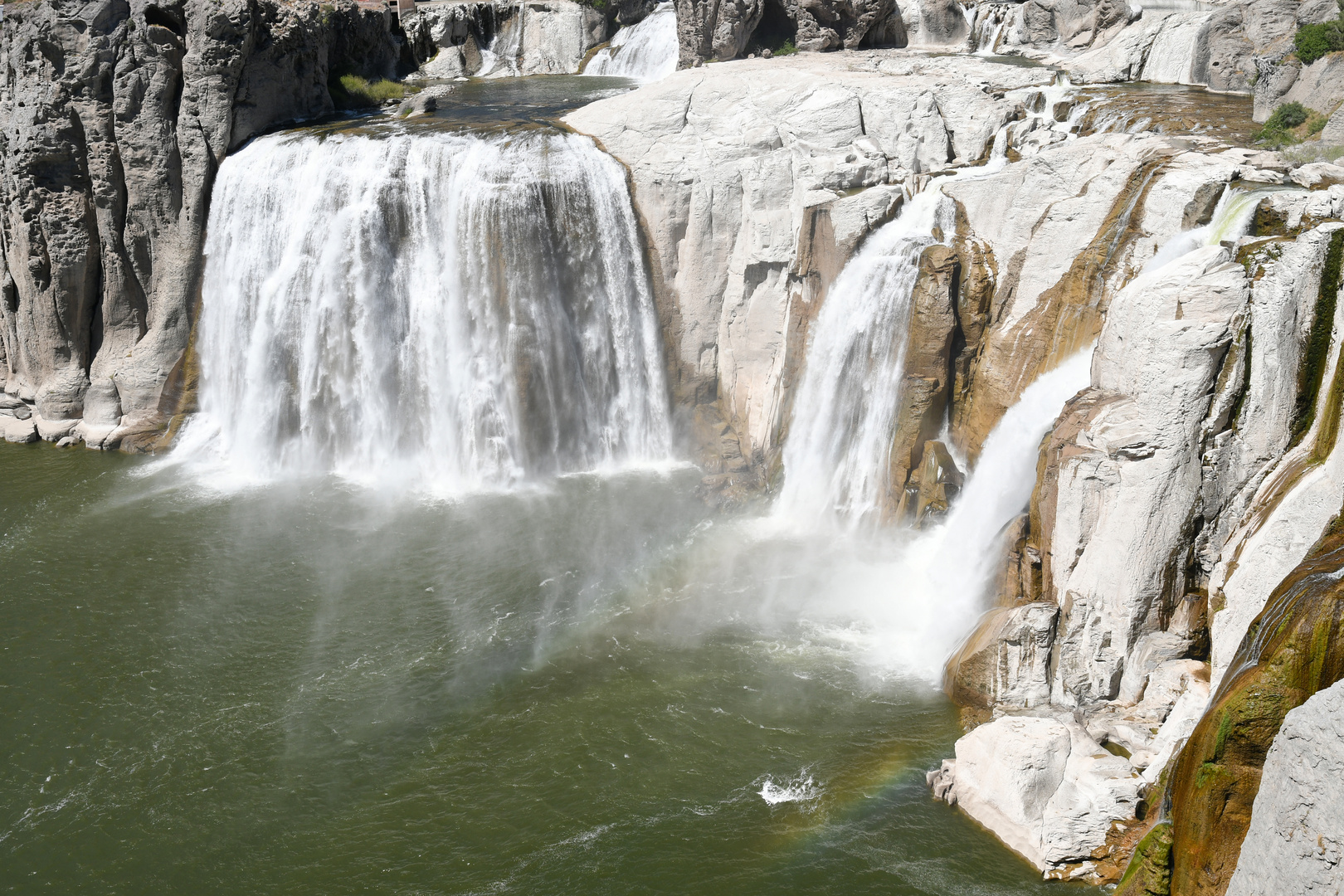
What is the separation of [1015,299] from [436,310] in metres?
13.7

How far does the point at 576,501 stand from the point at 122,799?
11.4 metres

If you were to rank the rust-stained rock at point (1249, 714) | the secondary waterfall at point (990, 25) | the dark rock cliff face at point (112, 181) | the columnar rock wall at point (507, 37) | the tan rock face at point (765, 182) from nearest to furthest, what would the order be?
the rust-stained rock at point (1249, 714) → the tan rock face at point (765, 182) → the dark rock cliff face at point (112, 181) → the secondary waterfall at point (990, 25) → the columnar rock wall at point (507, 37)

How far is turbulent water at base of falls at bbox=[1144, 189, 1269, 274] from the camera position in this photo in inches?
576

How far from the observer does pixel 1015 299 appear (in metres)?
19.0

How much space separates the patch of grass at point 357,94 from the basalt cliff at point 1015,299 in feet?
5.40

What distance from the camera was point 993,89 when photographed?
23453 millimetres

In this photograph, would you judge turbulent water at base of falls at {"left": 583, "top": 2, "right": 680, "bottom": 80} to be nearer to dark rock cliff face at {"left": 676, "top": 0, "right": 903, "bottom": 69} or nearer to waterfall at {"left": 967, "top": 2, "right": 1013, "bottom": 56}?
dark rock cliff face at {"left": 676, "top": 0, "right": 903, "bottom": 69}

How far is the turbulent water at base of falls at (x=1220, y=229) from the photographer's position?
14.6 metres

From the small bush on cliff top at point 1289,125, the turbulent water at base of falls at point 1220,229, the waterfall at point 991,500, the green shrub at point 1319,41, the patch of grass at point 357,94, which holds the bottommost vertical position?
the waterfall at point 991,500

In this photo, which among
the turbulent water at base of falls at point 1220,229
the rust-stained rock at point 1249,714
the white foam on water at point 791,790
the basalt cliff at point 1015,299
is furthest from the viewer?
the turbulent water at base of falls at point 1220,229

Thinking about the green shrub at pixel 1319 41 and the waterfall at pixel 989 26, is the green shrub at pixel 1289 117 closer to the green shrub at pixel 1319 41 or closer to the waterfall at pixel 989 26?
the green shrub at pixel 1319 41

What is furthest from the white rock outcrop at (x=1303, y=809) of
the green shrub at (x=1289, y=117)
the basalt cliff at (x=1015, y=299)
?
the green shrub at (x=1289, y=117)

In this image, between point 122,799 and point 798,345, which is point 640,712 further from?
point 798,345

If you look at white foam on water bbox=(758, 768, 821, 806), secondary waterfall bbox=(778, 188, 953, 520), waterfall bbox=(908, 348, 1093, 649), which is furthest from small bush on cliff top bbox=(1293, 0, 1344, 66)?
white foam on water bbox=(758, 768, 821, 806)
